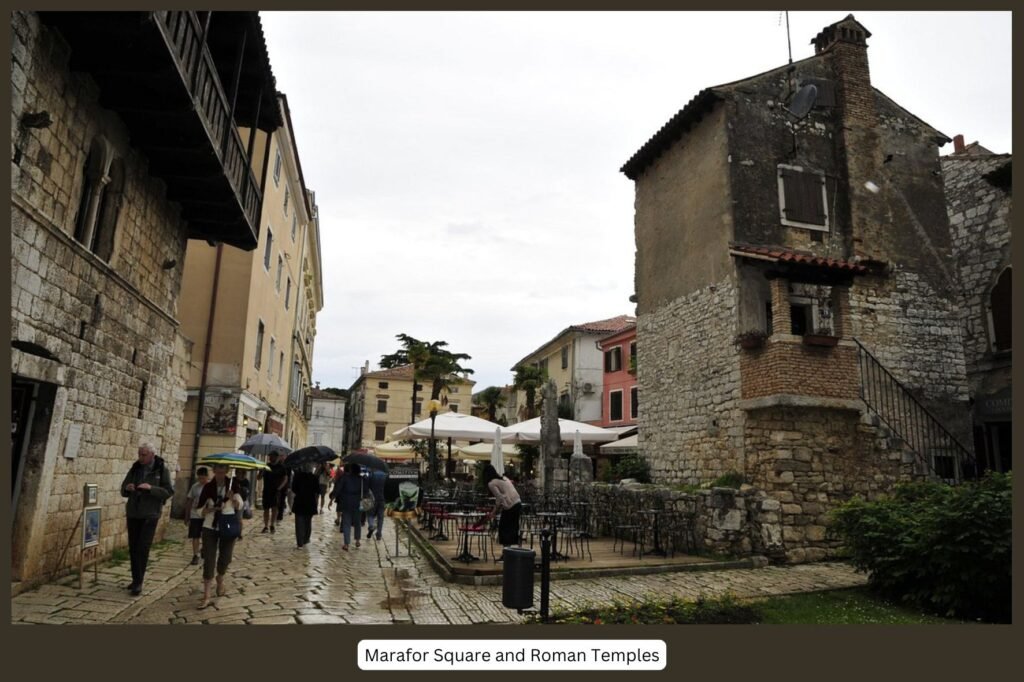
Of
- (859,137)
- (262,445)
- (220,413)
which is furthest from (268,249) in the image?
(859,137)

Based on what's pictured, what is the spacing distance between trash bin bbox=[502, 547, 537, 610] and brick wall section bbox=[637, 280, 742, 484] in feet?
23.6

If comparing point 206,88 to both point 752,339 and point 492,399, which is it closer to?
point 752,339

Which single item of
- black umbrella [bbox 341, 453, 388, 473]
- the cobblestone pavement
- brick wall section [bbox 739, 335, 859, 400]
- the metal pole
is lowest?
the cobblestone pavement

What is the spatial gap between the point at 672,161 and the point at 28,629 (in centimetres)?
1532

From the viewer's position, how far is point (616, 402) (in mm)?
35594

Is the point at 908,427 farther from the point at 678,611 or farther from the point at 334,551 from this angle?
the point at 334,551

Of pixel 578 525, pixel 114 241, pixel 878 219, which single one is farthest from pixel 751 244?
pixel 114 241

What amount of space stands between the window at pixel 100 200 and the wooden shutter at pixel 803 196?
1299 cm

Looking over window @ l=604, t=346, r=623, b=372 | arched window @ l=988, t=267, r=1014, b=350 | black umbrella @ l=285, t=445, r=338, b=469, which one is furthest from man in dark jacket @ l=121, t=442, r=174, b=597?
window @ l=604, t=346, r=623, b=372

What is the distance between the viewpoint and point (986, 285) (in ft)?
52.9

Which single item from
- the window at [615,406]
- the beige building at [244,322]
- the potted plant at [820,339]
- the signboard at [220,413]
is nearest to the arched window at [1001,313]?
the potted plant at [820,339]

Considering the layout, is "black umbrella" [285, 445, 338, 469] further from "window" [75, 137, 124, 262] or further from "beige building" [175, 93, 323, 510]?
"window" [75, 137, 124, 262]

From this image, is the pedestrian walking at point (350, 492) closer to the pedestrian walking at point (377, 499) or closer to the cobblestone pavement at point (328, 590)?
the cobblestone pavement at point (328, 590)

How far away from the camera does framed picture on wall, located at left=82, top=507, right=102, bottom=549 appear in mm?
7392
